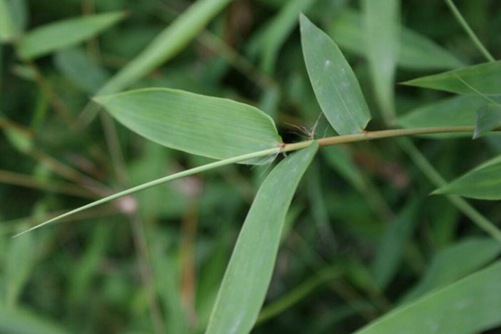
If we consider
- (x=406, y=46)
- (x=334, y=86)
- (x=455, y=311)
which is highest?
(x=406, y=46)

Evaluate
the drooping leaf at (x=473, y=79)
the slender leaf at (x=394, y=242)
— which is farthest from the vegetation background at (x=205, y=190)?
the drooping leaf at (x=473, y=79)

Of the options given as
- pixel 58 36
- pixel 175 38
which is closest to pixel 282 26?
pixel 175 38

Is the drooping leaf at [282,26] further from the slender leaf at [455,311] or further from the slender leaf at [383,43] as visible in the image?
the slender leaf at [455,311]

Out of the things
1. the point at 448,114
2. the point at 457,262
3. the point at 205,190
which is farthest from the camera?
the point at 205,190

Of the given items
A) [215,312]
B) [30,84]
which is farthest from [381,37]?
[30,84]

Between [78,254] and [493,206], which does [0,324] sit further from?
[493,206]

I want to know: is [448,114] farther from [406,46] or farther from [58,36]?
[58,36]

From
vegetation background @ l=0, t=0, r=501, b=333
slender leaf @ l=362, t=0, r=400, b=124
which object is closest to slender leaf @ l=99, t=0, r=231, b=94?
vegetation background @ l=0, t=0, r=501, b=333
